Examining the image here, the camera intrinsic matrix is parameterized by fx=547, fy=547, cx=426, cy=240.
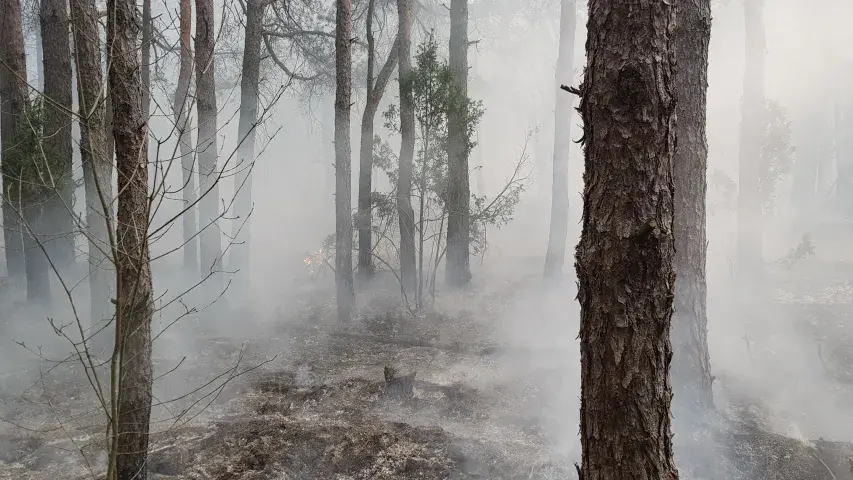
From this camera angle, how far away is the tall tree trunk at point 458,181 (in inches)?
452

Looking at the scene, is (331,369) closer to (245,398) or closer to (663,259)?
(245,398)

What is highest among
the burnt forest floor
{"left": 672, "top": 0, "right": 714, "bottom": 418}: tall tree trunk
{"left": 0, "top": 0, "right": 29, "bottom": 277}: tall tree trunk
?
{"left": 0, "top": 0, "right": 29, "bottom": 277}: tall tree trunk

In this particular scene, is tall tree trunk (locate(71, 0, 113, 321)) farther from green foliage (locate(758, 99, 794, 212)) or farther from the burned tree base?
green foliage (locate(758, 99, 794, 212))

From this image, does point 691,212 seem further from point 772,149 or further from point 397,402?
point 772,149

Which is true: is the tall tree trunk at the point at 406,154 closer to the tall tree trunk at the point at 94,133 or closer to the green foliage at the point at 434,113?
the green foliage at the point at 434,113

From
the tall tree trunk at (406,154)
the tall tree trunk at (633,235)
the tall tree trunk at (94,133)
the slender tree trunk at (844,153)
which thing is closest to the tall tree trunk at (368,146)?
the tall tree trunk at (406,154)

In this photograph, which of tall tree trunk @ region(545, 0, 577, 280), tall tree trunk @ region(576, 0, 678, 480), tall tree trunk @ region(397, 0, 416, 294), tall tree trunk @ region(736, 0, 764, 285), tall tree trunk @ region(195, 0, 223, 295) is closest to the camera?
tall tree trunk @ region(576, 0, 678, 480)

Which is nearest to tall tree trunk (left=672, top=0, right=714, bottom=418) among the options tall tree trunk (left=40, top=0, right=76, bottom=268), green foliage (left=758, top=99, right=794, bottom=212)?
tall tree trunk (left=40, top=0, right=76, bottom=268)

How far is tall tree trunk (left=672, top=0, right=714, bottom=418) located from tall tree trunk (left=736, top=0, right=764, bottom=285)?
995 cm

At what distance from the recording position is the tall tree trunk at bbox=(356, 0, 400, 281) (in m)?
11.5

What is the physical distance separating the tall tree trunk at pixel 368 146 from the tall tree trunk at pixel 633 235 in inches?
362

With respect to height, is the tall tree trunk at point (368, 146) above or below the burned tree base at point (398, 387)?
above

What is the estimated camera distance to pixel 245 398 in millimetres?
6945

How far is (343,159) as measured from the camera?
1020 cm
